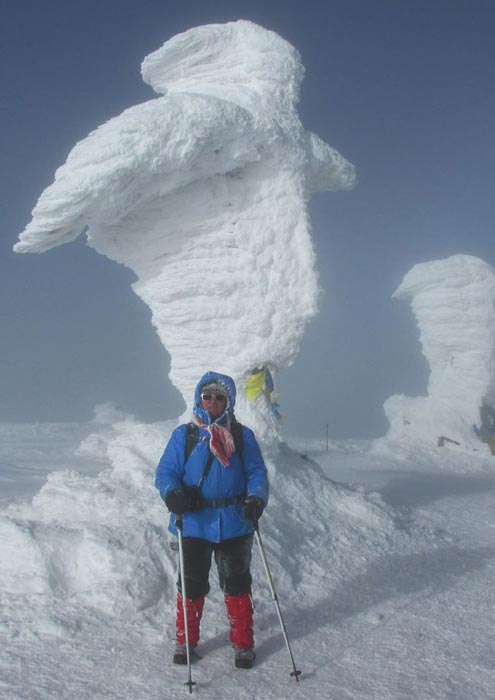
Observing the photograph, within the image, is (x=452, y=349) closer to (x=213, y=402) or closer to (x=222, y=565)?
(x=213, y=402)

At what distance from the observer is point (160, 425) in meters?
7.61

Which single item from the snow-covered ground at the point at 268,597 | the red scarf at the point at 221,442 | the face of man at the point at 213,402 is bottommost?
the snow-covered ground at the point at 268,597

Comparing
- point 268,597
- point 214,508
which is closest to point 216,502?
point 214,508

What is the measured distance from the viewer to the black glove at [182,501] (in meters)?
3.59

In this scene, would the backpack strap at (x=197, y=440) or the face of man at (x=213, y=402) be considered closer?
the backpack strap at (x=197, y=440)

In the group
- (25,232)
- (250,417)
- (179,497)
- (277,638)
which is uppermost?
(25,232)

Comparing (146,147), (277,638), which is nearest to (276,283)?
(146,147)

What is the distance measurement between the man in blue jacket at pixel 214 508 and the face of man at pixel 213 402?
5 cm

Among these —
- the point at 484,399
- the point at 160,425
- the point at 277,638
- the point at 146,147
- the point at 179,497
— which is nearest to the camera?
the point at 179,497

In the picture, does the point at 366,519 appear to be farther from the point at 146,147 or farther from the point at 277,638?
the point at 146,147

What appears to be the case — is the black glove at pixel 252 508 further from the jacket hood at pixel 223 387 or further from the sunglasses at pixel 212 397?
the sunglasses at pixel 212 397

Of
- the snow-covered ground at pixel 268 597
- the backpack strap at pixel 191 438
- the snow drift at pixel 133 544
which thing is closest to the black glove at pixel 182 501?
the backpack strap at pixel 191 438

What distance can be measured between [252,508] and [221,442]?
0.51 metres

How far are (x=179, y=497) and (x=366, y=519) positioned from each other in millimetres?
3908
